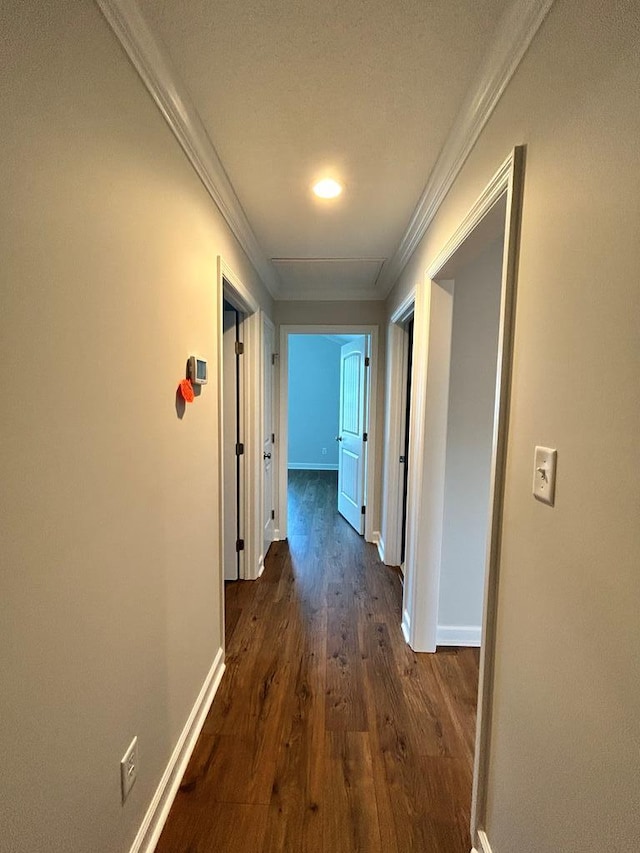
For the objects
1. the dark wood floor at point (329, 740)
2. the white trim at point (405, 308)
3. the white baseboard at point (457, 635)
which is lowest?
the dark wood floor at point (329, 740)

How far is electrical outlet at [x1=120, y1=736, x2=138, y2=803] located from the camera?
1.01 meters

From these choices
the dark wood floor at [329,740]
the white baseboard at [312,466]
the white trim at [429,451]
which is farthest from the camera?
the white baseboard at [312,466]

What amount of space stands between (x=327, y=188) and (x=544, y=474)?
1.59 m

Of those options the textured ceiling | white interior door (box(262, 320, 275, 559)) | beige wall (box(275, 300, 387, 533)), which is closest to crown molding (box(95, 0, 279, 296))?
the textured ceiling

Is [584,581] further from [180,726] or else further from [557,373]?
[180,726]

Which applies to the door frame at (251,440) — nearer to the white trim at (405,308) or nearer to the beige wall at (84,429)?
the white trim at (405,308)

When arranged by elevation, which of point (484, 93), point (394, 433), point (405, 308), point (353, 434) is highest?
point (484, 93)

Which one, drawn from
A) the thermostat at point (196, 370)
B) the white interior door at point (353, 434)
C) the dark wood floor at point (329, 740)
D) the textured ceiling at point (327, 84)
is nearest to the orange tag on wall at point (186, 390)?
the thermostat at point (196, 370)

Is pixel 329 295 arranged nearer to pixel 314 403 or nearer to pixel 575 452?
pixel 575 452

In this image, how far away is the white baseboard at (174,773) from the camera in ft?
3.69

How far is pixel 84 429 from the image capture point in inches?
32.6

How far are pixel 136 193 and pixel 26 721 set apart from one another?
123 centimetres

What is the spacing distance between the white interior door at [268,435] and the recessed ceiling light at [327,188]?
1.28m

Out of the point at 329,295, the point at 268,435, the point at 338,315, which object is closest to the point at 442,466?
the point at 268,435
